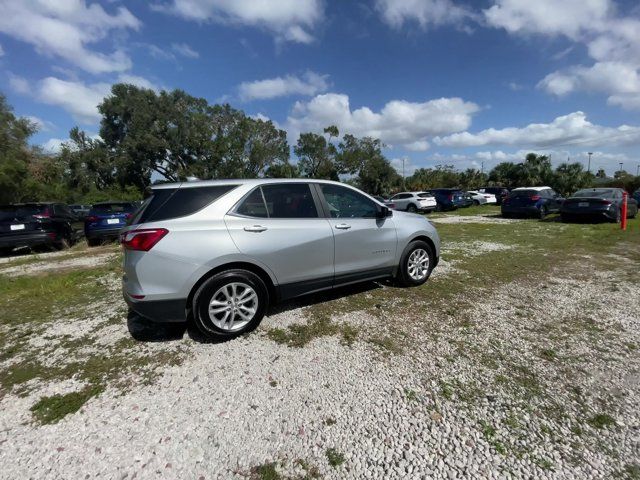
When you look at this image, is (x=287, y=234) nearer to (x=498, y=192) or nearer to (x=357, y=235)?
(x=357, y=235)

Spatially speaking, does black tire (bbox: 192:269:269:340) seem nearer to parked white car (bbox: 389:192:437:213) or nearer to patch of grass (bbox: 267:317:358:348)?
patch of grass (bbox: 267:317:358:348)

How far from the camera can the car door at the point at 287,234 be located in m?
3.47

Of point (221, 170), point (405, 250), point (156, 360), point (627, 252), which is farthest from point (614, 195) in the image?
point (221, 170)

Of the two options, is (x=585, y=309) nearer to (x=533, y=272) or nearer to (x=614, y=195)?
(x=533, y=272)

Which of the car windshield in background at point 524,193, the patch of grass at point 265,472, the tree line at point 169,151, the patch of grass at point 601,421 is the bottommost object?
the patch of grass at point 601,421

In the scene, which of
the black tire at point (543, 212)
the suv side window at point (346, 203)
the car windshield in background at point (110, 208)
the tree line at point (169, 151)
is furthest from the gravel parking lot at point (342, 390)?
the tree line at point (169, 151)

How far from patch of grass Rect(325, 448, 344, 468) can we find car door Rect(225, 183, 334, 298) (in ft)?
6.15

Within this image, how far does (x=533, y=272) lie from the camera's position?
5699 mm

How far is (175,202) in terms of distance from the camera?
3.31 metres

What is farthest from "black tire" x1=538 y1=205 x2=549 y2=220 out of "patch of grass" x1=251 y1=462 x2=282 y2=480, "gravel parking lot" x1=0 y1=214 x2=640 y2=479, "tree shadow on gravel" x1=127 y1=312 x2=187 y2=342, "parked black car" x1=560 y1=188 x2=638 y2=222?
"patch of grass" x1=251 y1=462 x2=282 y2=480

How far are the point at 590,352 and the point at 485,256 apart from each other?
414 centimetres

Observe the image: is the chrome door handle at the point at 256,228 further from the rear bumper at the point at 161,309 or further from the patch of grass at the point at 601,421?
the patch of grass at the point at 601,421

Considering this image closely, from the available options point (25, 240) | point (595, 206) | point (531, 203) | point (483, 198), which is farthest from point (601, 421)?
point (483, 198)

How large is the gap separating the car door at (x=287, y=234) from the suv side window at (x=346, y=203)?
21 cm
